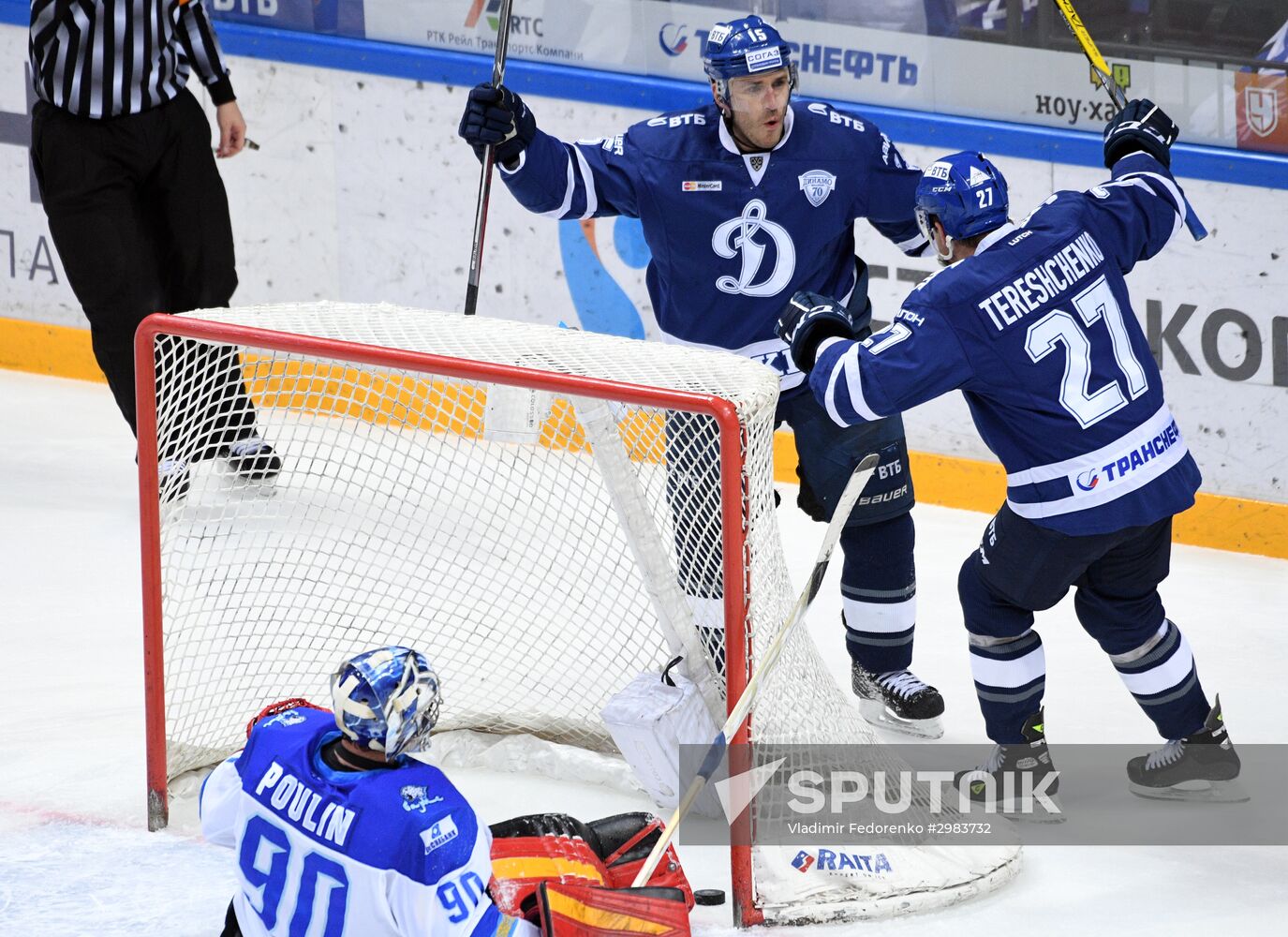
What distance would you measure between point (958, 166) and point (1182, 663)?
924 mm

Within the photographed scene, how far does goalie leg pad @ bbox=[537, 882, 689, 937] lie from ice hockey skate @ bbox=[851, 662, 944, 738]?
1.21 meters

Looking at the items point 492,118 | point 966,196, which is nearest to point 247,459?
point 492,118

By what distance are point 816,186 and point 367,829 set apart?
1.83 meters

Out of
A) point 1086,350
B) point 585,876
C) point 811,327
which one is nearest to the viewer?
point 585,876

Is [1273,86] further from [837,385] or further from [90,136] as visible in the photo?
[90,136]

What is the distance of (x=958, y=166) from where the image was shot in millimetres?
3082

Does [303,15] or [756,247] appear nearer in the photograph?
[756,247]

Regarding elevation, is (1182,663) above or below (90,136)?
below

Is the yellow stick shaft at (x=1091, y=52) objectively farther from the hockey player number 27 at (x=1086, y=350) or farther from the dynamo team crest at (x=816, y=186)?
the hockey player number 27 at (x=1086, y=350)

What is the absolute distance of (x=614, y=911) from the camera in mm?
2502

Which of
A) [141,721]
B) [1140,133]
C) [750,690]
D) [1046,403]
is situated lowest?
[141,721]

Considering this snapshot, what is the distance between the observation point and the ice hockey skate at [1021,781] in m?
3.33

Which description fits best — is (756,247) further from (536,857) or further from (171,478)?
(536,857)

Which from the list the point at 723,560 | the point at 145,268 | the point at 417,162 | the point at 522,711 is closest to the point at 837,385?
the point at 723,560
